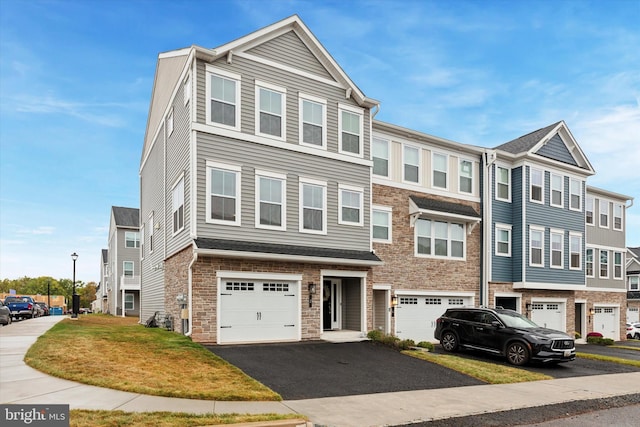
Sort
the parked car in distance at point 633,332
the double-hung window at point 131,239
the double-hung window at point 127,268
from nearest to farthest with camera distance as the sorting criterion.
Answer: the parked car in distance at point 633,332 → the double-hung window at point 127,268 → the double-hung window at point 131,239

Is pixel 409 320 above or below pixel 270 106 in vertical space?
below

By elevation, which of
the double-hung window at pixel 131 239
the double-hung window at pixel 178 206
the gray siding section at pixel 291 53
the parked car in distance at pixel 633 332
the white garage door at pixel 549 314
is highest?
the gray siding section at pixel 291 53

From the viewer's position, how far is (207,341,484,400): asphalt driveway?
37.0ft

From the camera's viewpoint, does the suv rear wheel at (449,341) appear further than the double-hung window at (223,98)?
Yes

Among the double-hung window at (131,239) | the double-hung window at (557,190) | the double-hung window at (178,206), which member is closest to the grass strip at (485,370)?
the double-hung window at (178,206)

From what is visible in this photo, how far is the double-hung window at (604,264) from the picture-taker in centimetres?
3216

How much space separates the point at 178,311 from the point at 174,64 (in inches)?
378

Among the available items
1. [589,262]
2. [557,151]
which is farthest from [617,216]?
[557,151]

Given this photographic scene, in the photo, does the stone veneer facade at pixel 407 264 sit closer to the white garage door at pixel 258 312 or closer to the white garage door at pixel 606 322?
the white garage door at pixel 258 312

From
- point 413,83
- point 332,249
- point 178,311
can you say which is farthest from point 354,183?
point 178,311

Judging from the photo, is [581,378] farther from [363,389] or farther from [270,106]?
[270,106]

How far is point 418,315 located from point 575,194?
493 inches

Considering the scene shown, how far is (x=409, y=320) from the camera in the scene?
22.0 m

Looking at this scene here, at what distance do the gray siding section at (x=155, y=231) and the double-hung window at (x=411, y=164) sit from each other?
33.8 feet
